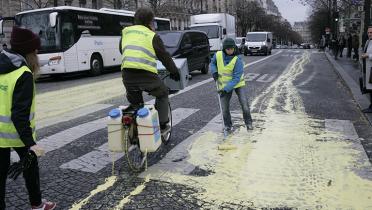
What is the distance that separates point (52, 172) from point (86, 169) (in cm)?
39

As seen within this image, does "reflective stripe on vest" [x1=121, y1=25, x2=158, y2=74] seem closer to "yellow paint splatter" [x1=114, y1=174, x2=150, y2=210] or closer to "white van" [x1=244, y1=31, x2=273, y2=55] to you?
"yellow paint splatter" [x1=114, y1=174, x2=150, y2=210]

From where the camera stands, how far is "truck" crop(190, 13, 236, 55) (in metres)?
31.1

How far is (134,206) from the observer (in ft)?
14.1

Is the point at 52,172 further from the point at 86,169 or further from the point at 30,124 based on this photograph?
the point at 30,124

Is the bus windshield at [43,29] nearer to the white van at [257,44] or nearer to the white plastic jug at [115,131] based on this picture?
the white plastic jug at [115,131]

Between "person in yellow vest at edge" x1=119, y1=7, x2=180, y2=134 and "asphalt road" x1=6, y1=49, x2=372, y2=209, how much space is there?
968mm

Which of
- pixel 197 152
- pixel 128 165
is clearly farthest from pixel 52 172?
pixel 197 152

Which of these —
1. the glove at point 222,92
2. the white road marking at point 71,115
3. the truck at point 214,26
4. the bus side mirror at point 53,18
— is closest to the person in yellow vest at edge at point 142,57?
the glove at point 222,92

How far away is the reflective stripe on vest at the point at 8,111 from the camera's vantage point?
133 inches

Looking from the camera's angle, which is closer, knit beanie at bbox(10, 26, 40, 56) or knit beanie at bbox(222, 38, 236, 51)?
knit beanie at bbox(10, 26, 40, 56)

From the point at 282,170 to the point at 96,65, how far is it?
15.7 meters

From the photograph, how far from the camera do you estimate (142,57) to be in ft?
17.4

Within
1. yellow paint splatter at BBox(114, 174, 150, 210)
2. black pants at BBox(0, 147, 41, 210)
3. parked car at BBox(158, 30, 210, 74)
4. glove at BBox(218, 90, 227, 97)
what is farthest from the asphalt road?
parked car at BBox(158, 30, 210, 74)

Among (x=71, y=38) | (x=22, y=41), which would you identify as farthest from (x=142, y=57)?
(x=71, y=38)
